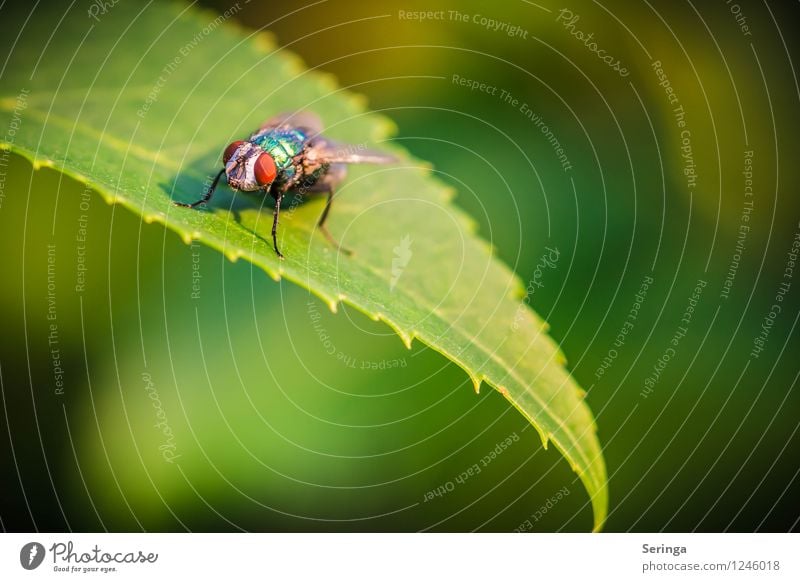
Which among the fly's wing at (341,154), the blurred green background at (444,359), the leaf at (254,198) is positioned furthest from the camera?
the fly's wing at (341,154)

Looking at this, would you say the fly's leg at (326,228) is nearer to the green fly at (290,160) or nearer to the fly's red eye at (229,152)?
the green fly at (290,160)

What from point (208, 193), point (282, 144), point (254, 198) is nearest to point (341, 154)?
point (282, 144)

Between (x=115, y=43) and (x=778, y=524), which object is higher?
(x=115, y=43)

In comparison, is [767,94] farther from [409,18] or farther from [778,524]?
[778,524]
